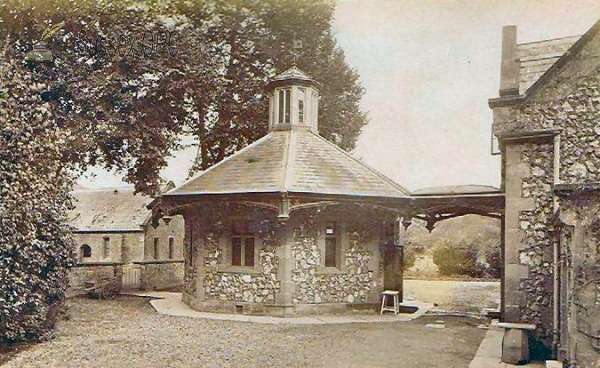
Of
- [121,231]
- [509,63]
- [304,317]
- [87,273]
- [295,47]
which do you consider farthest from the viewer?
[121,231]

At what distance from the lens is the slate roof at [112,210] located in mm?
24297

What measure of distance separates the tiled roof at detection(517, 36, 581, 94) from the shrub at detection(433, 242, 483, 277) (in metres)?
14.0

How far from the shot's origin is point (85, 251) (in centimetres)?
2572

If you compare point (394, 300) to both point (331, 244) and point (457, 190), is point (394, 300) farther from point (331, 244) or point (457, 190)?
point (457, 190)

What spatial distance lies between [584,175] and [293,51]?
9335 mm

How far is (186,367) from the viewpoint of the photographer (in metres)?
6.56

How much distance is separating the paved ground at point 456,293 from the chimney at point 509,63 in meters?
5.84

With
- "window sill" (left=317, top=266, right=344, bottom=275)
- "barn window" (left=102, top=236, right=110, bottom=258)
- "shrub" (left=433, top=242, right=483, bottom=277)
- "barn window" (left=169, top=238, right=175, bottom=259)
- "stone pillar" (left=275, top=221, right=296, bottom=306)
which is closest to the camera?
"stone pillar" (left=275, top=221, right=296, bottom=306)

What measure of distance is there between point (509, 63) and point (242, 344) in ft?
22.4

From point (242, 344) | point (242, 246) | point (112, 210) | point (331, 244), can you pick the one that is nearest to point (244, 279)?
point (242, 246)

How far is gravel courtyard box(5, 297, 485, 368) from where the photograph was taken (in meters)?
6.92

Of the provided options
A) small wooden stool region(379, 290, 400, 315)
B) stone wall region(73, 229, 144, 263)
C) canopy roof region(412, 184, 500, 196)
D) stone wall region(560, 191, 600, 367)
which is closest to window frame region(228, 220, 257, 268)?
small wooden stool region(379, 290, 400, 315)

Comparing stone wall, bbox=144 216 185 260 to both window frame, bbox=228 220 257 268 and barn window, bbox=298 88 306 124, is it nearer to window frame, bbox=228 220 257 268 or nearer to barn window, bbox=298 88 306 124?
barn window, bbox=298 88 306 124

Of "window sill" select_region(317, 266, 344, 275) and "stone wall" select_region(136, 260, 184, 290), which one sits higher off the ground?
"window sill" select_region(317, 266, 344, 275)
